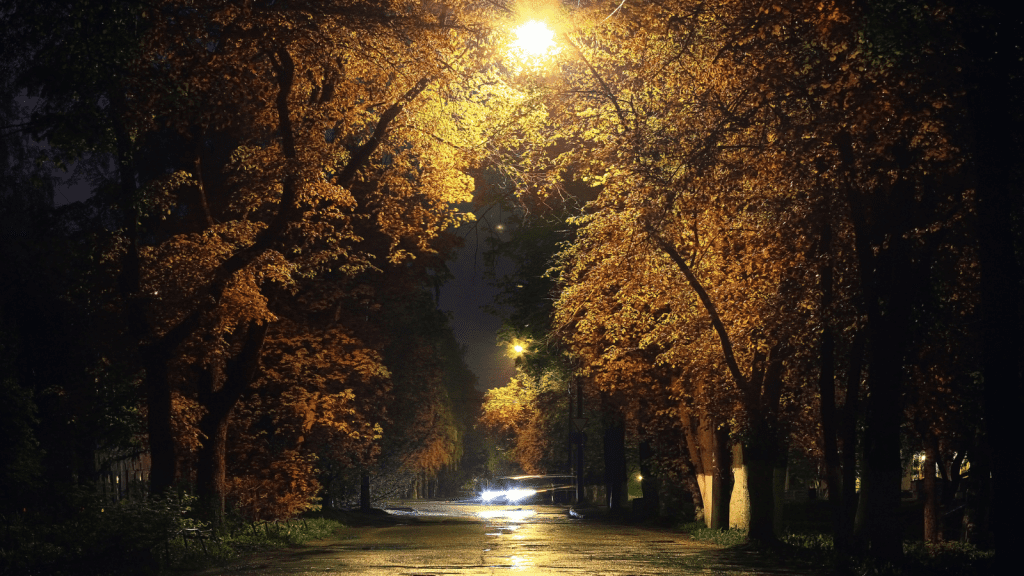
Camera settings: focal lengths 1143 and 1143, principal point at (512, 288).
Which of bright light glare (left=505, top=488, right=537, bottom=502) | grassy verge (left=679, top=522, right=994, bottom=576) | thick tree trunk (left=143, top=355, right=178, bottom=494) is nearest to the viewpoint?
grassy verge (left=679, top=522, right=994, bottom=576)

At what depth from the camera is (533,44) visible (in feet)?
54.9

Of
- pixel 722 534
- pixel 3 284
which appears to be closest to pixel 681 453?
pixel 722 534

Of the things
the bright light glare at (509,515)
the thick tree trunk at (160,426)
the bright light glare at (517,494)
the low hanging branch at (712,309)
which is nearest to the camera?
the thick tree trunk at (160,426)

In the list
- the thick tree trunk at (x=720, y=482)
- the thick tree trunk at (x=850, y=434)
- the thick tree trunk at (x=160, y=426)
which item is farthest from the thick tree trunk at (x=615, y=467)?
the thick tree trunk at (x=160, y=426)

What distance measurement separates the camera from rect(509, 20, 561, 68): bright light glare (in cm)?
1656

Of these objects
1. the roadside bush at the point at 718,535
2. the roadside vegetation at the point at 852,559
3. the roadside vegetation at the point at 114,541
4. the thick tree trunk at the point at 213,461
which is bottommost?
the roadside bush at the point at 718,535

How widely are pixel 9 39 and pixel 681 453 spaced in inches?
1166

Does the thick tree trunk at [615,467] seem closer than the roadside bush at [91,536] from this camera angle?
No

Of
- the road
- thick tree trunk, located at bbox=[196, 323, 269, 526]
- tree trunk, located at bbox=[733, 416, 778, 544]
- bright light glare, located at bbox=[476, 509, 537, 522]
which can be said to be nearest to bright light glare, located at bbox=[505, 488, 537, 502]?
bright light glare, located at bbox=[476, 509, 537, 522]

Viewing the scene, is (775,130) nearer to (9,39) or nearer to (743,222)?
(743,222)

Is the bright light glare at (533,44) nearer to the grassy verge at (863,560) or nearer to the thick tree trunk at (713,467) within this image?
the grassy verge at (863,560)

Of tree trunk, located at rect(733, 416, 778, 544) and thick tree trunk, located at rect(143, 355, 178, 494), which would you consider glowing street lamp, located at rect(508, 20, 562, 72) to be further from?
tree trunk, located at rect(733, 416, 778, 544)

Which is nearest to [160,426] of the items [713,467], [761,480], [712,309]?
[712,309]

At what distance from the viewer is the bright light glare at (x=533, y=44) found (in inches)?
652
